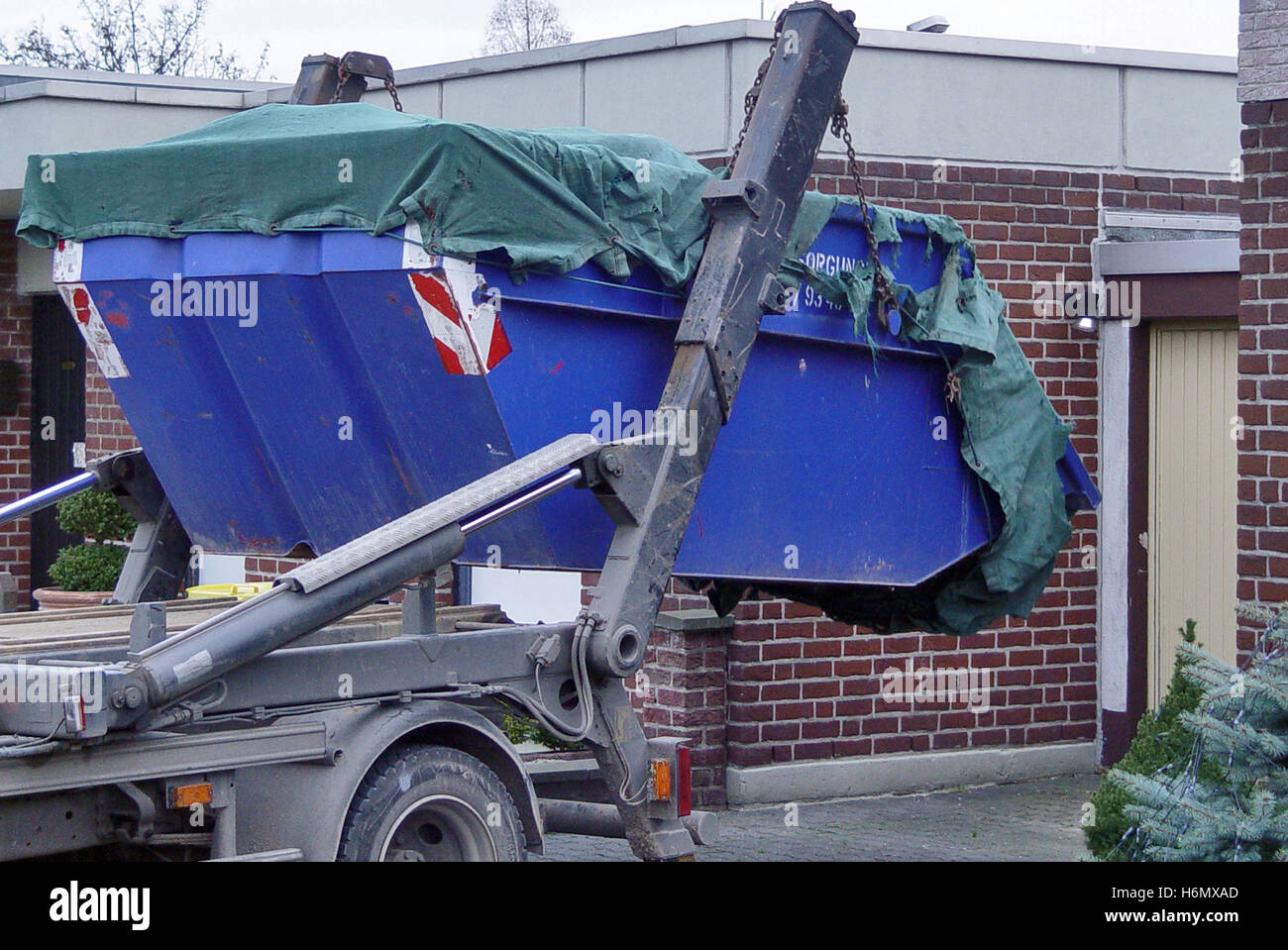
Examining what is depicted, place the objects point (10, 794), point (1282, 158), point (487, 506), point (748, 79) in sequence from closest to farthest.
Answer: point (10, 794) → point (487, 506) → point (1282, 158) → point (748, 79)

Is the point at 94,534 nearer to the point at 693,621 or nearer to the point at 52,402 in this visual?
the point at 52,402

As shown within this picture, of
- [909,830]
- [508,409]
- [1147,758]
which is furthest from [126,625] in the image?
[909,830]

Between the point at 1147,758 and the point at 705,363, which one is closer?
the point at 705,363

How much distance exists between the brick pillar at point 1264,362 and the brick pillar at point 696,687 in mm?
2862

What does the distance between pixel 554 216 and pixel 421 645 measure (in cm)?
134

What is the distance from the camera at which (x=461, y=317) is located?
5234mm

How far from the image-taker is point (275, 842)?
4754 mm

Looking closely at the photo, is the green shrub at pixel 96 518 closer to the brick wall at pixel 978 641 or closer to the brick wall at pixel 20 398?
the brick wall at pixel 20 398

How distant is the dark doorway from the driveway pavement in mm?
7745

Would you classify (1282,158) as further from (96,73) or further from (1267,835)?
(96,73)

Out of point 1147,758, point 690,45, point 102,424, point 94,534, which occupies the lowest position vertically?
point 1147,758

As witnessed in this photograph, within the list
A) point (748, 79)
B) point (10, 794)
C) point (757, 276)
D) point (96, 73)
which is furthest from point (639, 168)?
point (96, 73)

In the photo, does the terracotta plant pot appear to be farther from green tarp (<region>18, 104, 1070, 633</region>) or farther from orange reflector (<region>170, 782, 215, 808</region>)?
orange reflector (<region>170, 782, 215, 808</region>)

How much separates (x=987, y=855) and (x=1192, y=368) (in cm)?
329
